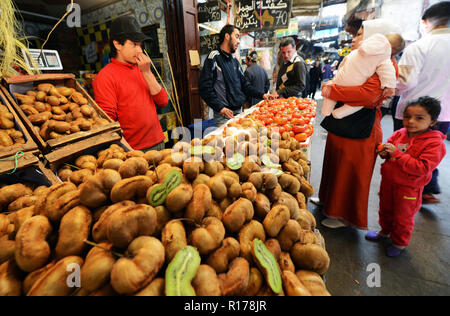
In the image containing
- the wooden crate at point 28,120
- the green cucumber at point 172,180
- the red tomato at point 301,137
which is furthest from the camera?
the red tomato at point 301,137

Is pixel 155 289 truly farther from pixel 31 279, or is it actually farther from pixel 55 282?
pixel 31 279

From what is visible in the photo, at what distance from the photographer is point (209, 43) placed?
576 centimetres

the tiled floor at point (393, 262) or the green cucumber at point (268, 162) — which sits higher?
the green cucumber at point (268, 162)

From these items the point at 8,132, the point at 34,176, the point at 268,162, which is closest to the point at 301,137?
the point at 268,162

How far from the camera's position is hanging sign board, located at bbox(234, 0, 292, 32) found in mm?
6223

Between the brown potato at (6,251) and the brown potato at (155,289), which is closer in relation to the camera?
the brown potato at (155,289)

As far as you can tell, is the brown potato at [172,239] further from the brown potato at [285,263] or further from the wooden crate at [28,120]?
the wooden crate at [28,120]

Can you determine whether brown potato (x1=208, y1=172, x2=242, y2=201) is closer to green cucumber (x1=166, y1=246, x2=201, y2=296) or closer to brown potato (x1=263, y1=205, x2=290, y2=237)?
brown potato (x1=263, y1=205, x2=290, y2=237)

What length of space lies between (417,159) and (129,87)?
3139 millimetres

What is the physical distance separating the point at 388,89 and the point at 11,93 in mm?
3498

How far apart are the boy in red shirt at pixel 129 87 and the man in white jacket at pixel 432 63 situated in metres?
3.54

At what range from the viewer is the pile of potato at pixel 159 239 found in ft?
2.35

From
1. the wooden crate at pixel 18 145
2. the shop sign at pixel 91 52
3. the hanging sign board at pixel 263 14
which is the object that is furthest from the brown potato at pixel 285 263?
the shop sign at pixel 91 52

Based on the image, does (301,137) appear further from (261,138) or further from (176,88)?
(176,88)
